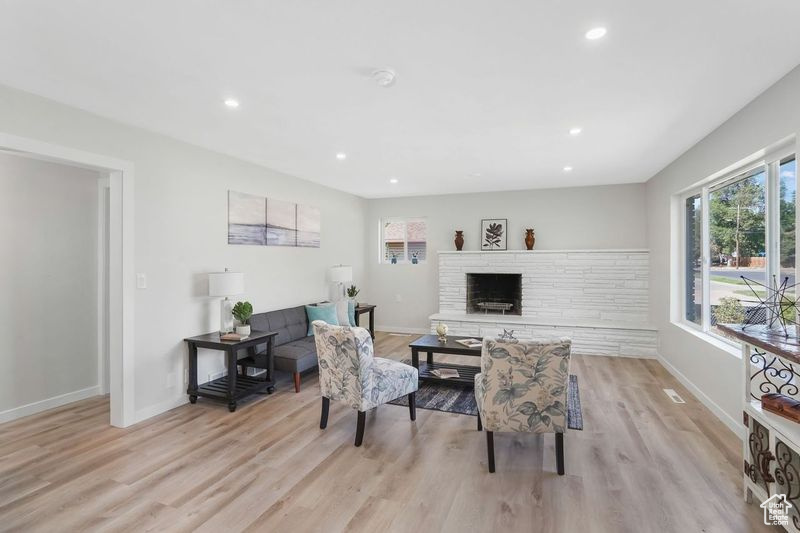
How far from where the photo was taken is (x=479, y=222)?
22.7 ft

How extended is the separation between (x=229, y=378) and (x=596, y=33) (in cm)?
369

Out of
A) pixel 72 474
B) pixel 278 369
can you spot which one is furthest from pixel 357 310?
pixel 72 474

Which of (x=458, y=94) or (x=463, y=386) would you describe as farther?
(x=463, y=386)

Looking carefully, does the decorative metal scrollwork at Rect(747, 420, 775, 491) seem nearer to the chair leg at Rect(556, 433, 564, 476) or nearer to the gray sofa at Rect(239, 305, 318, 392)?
the chair leg at Rect(556, 433, 564, 476)

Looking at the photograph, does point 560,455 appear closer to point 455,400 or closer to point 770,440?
point 770,440

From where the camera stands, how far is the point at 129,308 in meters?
3.35

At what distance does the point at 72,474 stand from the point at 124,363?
3.05 feet

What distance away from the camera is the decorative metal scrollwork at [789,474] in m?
1.90

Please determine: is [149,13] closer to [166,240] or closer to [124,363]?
[166,240]

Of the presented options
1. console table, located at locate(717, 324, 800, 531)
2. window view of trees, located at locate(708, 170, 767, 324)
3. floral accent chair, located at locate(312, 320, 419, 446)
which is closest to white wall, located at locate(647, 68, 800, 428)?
window view of trees, located at locate(708, 170, 767, 324)

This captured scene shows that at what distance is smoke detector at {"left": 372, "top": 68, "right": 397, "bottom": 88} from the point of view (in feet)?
7.93

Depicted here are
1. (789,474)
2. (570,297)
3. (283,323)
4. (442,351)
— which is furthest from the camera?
(570,297)

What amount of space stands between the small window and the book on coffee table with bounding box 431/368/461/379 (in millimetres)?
3092

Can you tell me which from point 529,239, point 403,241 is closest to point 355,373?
point 529,239
